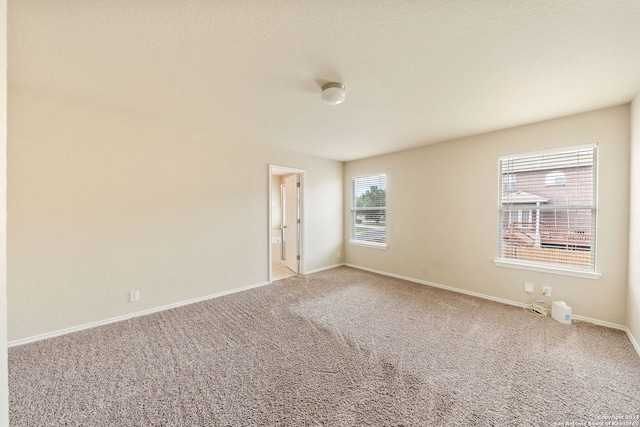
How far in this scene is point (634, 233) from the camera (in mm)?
2289

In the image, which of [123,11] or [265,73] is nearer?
[123,11]

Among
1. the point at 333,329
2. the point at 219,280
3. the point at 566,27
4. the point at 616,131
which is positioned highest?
the point at 566,27

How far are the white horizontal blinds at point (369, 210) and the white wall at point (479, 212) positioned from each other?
6.9 inches

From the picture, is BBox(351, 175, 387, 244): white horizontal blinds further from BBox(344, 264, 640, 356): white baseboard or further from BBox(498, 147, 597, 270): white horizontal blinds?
BBox(498, 147, 597, 270): white horizontal blinds

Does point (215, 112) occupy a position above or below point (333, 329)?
above

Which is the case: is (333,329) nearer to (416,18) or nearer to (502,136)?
(416,18)

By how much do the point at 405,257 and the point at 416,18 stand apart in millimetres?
3727

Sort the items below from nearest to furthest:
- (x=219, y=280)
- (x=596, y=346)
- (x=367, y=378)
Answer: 1. (x=367, y=378)
2. (x=596, y=346)
3. (x=219, y=280)

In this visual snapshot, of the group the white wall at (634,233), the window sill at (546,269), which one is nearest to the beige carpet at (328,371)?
the white wall at (634,233)

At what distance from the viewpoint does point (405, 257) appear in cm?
439

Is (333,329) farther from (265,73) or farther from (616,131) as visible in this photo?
(616,131)

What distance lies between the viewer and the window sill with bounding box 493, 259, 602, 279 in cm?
268

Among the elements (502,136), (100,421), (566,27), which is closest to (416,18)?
(566,27)

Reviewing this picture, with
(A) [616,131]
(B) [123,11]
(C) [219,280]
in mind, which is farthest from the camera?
(C) [219,280]
